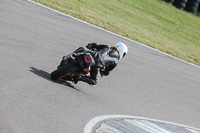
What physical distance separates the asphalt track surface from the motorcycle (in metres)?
0.24

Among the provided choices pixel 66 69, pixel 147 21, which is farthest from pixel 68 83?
pixel 147 21

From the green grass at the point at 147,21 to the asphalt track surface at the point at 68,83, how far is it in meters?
1.75

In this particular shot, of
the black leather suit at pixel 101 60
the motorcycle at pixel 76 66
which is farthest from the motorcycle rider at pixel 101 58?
the motorcycle at pixel 76 66

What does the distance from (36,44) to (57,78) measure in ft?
7.87

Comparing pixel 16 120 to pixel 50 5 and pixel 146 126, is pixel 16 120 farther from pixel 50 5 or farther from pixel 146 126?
pixel 50 5

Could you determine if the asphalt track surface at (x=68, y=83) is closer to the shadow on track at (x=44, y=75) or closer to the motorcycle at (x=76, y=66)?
the shadow on track at (x=44, y=75)

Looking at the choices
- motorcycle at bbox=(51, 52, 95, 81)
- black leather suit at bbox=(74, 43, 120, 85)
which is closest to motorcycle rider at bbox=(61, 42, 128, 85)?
black leather suit at bbox=(74, 43, 120, 85)

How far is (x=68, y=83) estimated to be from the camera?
7965mm

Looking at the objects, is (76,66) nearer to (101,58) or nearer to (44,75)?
(101,58)

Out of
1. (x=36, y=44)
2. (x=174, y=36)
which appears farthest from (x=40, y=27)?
(x=174, y=36)

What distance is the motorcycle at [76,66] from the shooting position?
23.9ft

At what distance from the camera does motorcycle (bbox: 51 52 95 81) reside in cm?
729

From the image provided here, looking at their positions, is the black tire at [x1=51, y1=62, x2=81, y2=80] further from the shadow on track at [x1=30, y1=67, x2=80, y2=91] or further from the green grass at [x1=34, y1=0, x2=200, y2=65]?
the green grass at [x1=34, y1=0, x2=200, y2=65]

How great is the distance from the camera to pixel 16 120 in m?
5.12
